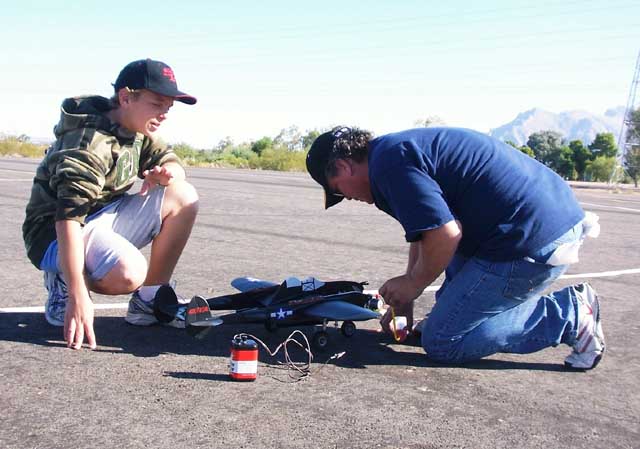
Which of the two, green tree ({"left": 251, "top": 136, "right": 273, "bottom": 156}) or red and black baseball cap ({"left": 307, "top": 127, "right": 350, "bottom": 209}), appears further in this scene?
green tree ({"left": 251, "top": 136, "right": 273, "bottom": 156})

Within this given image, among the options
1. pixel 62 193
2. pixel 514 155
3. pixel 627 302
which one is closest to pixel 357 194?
pixel 514 155

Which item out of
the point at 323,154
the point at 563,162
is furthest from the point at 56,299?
the point at 563,162

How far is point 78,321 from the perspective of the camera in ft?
12.1

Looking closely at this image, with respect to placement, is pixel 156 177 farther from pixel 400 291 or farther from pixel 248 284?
pixel 400 291

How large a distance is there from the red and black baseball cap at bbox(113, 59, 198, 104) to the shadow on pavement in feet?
4.54

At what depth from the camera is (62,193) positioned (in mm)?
3713

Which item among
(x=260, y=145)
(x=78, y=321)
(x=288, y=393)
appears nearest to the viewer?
(x=288, y=393)

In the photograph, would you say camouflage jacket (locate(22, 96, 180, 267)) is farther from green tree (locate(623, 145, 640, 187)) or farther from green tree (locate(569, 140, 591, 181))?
green tree (locate(569, 140, 591, 181))

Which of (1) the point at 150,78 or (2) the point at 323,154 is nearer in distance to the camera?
(2) the point at 323,154

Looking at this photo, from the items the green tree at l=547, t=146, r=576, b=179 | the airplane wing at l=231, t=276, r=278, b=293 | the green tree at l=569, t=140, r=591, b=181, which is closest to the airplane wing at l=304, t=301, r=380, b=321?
the airplane wing at l=231, t=276, r=278, b=293

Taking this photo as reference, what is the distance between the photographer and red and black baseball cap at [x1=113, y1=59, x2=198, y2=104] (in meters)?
3.91

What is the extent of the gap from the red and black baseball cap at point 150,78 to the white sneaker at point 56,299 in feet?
3.78

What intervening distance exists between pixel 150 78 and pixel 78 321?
4.45 ft

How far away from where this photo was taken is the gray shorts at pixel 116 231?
3975 millimetres
